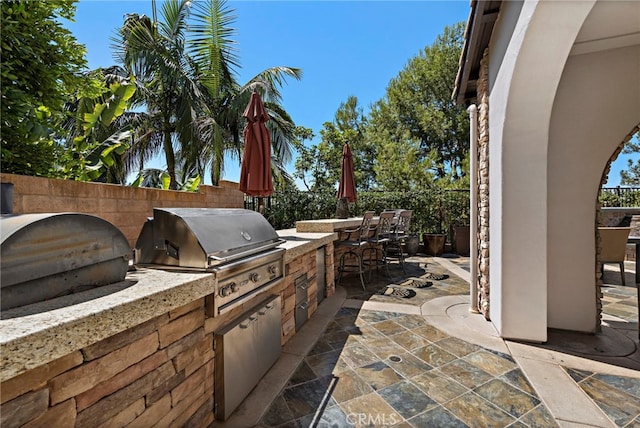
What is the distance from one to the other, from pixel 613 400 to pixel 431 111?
58.0 ft

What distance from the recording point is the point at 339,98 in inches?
837

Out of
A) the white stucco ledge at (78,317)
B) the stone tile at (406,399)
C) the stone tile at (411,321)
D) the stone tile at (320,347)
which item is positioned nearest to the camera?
the white stucco ledge at (78,317)

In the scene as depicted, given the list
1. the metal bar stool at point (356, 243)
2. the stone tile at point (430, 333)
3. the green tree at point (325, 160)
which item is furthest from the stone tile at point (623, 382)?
the green tree at point (325, 160)

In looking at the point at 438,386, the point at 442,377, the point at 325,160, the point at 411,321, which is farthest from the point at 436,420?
the point at 325,160

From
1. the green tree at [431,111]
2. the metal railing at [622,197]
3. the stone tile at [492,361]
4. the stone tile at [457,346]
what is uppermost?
the green tree at [431,111]

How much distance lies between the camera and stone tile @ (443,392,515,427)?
77.2 inches

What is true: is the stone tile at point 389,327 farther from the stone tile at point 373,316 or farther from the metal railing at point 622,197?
the metal railing at point 622,197

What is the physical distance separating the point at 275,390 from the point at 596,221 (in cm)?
411

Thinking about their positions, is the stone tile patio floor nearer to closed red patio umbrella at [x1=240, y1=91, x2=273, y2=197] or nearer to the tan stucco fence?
closed red patio umbrella at [x1=240, y1=91, x2=273, y2=197]

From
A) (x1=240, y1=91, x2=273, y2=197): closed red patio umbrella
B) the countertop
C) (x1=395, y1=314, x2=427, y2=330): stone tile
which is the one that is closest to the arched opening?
(x1=395, y1=314, x2=427, y2=330): stone tile

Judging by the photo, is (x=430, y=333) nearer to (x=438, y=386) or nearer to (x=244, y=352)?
(x=438, y=386)

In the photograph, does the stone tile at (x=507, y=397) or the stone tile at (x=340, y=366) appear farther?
the stone tile at (x=340, y=366)

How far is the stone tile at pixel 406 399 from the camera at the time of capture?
2.08 meters

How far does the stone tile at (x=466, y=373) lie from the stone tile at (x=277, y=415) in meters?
1.47
